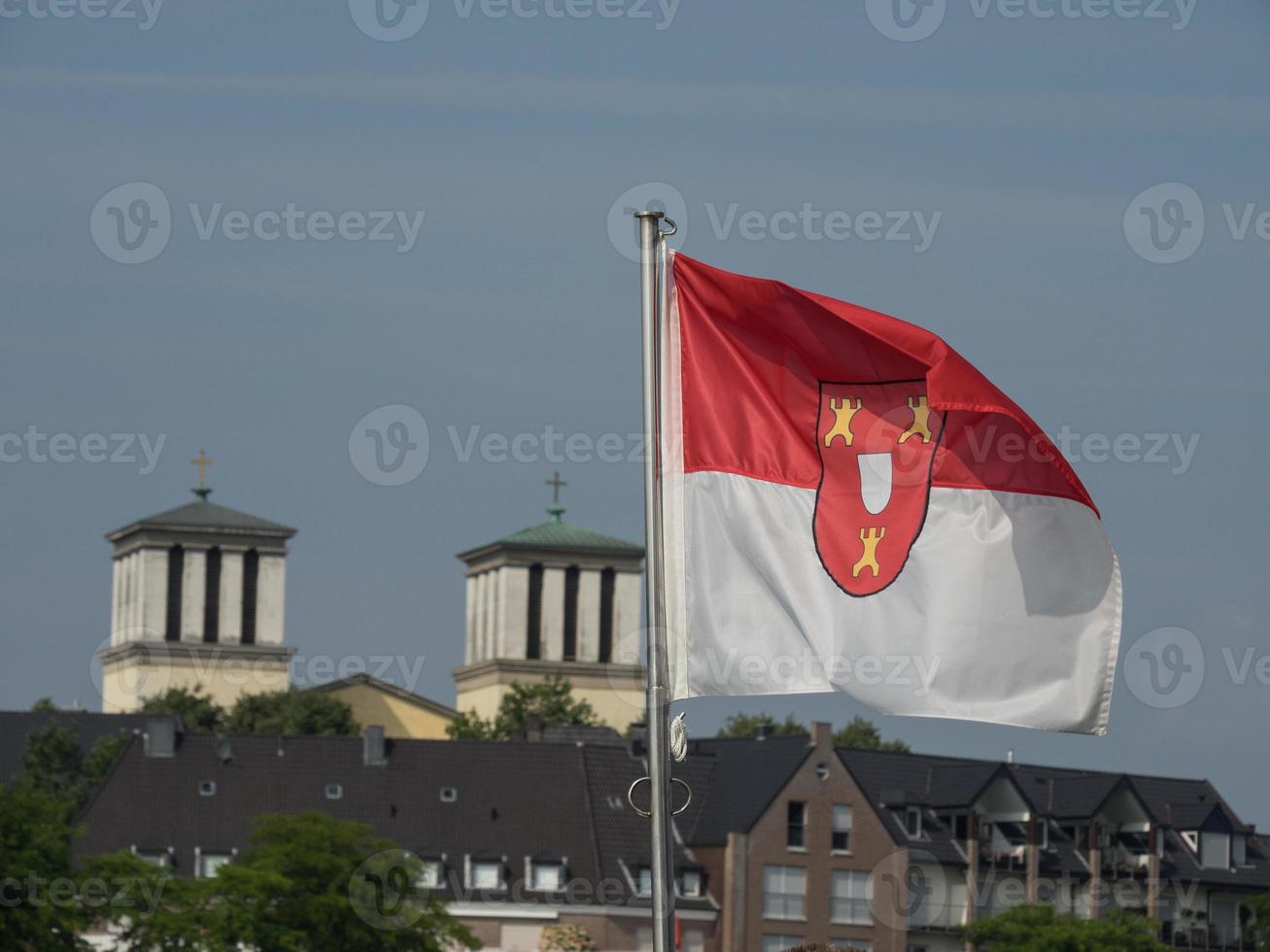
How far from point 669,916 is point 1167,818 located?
306 feet

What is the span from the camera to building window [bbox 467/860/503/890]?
300ft

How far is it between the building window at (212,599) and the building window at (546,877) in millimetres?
100318

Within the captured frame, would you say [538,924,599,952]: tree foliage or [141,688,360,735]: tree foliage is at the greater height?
[141,688,360,735]: tree foliage

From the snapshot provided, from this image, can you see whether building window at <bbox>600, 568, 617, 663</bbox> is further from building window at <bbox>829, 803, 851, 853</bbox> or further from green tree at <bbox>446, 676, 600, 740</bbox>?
building window at <bbox>829, 803, 851, 853</bbox>

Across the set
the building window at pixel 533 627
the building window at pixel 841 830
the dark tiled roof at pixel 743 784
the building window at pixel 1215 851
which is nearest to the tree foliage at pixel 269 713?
the dark tiled roof at pixel 743 784

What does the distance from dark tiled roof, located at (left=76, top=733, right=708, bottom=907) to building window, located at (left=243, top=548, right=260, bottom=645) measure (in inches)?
3633

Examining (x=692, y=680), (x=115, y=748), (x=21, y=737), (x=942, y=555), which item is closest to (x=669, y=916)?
(x=692, y=680)

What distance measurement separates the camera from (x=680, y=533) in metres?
14.4

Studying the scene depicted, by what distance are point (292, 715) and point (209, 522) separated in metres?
52.9

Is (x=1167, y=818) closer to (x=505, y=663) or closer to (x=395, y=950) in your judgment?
(x=395, y=950)

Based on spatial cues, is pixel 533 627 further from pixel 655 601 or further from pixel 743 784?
pixel 655 601

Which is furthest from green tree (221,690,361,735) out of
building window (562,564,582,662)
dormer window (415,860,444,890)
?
dormer window (415,860,444,890)

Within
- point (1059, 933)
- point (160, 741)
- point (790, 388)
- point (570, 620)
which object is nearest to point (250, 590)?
point (570, 620)

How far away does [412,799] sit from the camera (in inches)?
3757
